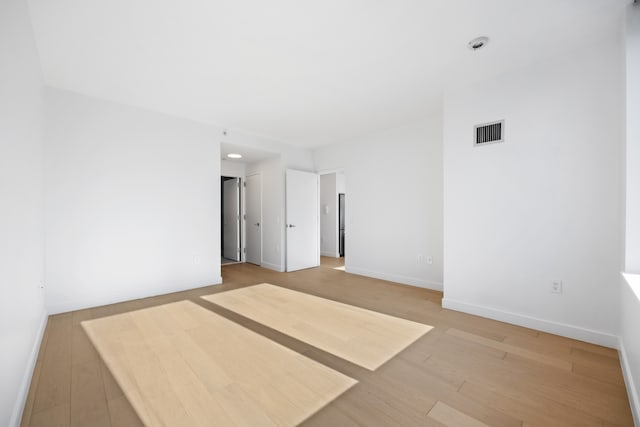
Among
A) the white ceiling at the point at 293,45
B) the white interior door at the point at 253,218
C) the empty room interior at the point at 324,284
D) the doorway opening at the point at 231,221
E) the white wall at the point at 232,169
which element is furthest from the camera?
the doorway opening at the point at 231,221

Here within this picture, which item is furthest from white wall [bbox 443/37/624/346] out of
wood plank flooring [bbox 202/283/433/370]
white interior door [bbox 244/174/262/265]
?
white interior door [bbox 244/174/262/265]

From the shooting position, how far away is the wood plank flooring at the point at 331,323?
94.0 inches

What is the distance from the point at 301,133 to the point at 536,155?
3.60 m

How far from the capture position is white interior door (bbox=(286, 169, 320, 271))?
5.76m

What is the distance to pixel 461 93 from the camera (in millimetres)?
3305

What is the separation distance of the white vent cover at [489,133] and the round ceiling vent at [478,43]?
895 mm

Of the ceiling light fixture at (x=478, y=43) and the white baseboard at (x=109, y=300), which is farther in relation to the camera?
the white baseboard at (x=109, y=300)

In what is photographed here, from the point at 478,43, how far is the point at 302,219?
4.32 m

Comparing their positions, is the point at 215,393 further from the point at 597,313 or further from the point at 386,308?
the point at 597,313

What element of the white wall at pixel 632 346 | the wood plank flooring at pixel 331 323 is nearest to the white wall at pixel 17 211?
the wood plank flooring at pixel 331 323

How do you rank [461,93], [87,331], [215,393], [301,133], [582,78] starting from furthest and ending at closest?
[301,133] → [461,93] → [87,331] → [582,78] → [215,393]

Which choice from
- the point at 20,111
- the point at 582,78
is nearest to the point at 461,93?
the point at 582,78

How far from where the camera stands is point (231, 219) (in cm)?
714

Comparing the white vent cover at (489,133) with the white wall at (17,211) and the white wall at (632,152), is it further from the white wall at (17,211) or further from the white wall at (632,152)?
the white wall at (17,211)
